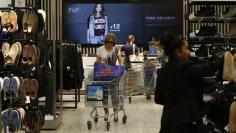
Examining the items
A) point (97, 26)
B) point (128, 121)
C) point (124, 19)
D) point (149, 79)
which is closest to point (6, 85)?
point (128, 121)

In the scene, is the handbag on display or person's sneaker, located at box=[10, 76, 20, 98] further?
the handbag on display

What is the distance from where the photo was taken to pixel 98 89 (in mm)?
7430

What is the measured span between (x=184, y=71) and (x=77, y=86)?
6.34 meters

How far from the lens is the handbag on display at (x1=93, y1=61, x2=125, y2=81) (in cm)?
770

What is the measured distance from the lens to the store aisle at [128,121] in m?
7.55

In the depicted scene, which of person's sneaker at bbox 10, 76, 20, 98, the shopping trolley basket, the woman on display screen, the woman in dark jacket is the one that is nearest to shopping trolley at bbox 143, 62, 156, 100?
the shopping trolley basket

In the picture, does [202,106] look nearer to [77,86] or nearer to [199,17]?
[199,17]

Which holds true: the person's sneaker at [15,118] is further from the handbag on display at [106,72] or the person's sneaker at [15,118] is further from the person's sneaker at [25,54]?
the handbag on display at [106,72]

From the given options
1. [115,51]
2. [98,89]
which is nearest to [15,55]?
[98,89]

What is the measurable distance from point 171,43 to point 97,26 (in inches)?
427

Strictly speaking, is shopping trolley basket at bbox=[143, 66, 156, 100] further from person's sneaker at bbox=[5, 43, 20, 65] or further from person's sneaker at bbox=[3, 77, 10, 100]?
person's sneaker at bbox=[3, 77, 10, 100]

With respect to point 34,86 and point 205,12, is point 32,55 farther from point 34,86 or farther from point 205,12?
point 205,12

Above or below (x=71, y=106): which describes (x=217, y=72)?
above

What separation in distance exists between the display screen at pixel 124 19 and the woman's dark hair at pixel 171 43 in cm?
1080
